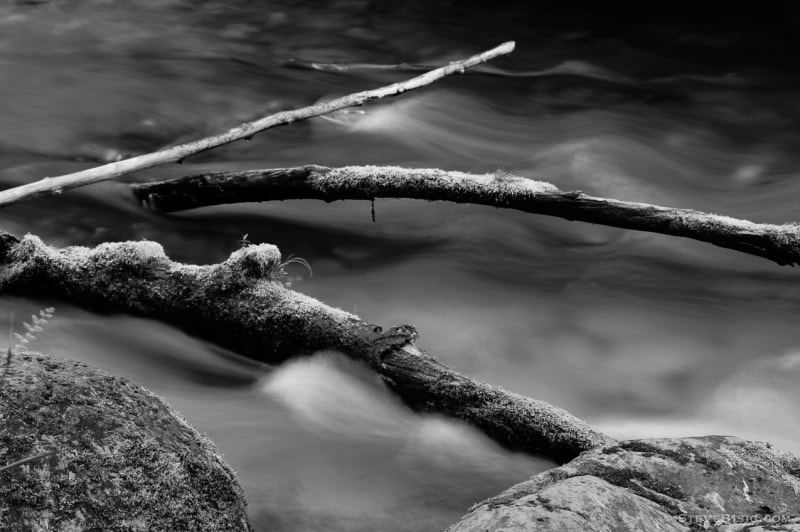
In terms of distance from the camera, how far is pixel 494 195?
4277 millimetres

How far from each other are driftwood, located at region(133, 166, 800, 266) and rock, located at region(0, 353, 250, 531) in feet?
7.44

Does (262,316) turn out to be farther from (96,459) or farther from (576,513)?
(576,513)

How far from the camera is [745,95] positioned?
838 cm

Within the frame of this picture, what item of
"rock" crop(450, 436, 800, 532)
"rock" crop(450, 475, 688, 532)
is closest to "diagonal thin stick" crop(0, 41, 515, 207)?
"rock" crop(450, 436, 800, 532)

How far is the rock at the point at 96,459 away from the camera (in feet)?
6.35

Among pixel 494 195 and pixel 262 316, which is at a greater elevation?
pixel 494 195

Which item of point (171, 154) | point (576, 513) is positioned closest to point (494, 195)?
point (171, 154)

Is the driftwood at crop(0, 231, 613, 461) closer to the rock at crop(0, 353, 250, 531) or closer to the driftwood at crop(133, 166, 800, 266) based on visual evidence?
the driftwood at crop(133, 166, 800, 266)

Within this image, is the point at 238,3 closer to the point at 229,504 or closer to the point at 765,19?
the point at 765,19

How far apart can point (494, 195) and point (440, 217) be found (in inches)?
69.9

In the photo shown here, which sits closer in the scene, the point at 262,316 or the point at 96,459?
the point at 96,459

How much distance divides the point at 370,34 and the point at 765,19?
13.4 feet

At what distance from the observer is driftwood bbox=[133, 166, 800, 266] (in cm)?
376

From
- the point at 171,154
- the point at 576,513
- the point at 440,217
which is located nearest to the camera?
the point at 576,513
